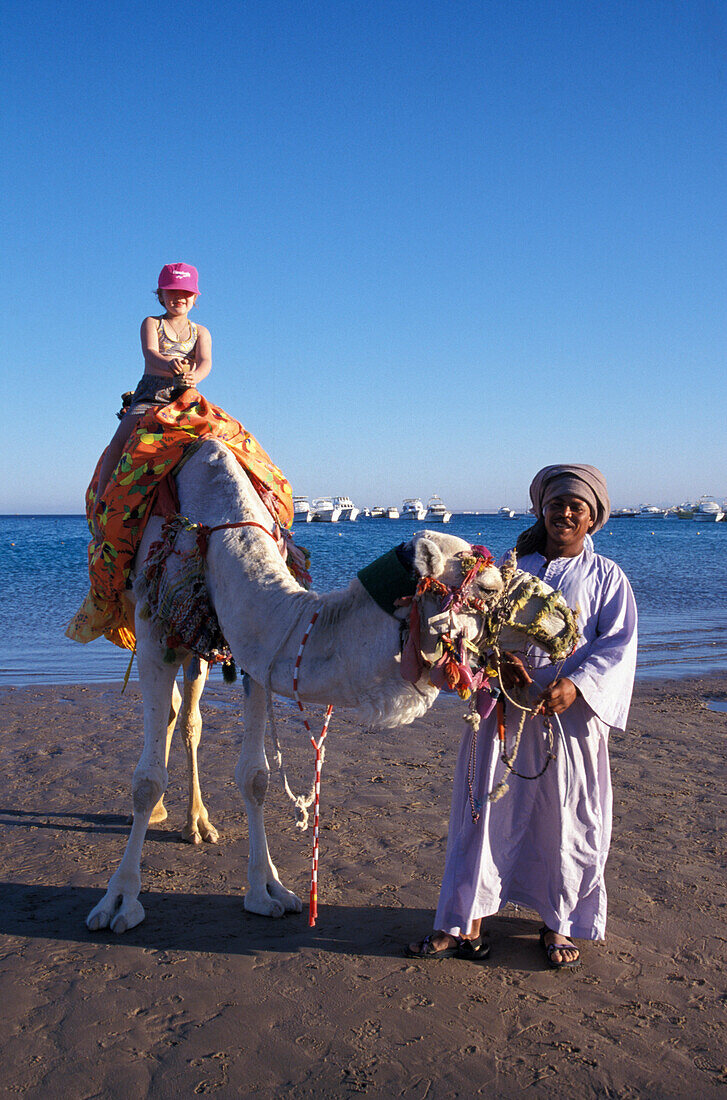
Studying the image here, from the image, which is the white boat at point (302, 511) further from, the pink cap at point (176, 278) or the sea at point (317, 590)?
the pink cap at point (176, 278)

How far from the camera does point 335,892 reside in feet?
13.5

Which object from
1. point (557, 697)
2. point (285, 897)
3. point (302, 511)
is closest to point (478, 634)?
point (557, 697)

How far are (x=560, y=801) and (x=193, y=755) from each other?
2.58 metres

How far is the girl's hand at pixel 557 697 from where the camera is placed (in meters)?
3.20

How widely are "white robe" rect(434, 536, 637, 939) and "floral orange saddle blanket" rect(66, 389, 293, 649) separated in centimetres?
147

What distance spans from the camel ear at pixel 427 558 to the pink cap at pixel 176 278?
2856mm

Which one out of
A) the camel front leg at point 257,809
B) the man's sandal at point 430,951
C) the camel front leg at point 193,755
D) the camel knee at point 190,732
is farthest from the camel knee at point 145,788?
the man's sandal at point 430,951

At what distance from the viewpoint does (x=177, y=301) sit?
4820 millimetres

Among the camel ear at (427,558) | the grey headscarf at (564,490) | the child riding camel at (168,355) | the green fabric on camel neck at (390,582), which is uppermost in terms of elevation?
the child riding camel at (168,355)

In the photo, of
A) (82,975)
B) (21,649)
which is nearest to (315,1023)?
(82,975)

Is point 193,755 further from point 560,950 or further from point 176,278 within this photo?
point 176,278

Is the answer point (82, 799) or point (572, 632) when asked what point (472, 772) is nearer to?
point (572, 632)

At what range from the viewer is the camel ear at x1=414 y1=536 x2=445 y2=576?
8.37 feet

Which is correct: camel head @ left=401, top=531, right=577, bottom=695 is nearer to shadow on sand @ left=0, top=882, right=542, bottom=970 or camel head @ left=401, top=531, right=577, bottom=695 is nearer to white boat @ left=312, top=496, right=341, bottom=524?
shadow on sand @ left=0, top=882, right=542, bottom=970
